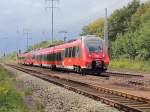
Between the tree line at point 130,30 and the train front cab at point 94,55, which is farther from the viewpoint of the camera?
the tree line at point 130,30

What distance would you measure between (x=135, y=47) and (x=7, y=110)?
46.1 m

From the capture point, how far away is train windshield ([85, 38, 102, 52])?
35.8 metres

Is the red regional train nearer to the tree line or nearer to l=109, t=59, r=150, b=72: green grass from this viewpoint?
l=109, t=59, r=150, b=72: green grass

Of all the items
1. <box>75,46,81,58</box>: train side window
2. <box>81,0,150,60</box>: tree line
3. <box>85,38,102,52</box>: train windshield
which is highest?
<box>81,0,150,60</box>: tree line

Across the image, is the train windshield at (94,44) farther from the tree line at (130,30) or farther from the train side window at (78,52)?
the tree line at (130,30)

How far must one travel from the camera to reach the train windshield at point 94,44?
3575 cm

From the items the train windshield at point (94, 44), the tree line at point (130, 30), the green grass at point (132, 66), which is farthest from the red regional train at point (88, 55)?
the tree line at point (130, 30)

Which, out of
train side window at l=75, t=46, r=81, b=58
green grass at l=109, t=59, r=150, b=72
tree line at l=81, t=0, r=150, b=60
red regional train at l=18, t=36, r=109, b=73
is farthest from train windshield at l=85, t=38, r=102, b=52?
tree line at l=81, t=0, r=150, b=60

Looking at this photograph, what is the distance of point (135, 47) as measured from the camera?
59.4m

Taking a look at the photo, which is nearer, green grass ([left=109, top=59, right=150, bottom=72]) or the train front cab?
the train front cab

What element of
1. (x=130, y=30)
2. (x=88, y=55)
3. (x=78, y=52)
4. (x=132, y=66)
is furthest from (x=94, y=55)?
(x=130, y=30)

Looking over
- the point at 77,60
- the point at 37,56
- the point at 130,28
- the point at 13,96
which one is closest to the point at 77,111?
the point at 13,96

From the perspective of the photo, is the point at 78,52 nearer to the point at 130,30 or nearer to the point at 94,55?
the point at 94,55

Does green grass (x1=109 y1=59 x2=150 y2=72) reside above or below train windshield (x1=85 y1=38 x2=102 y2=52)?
below
